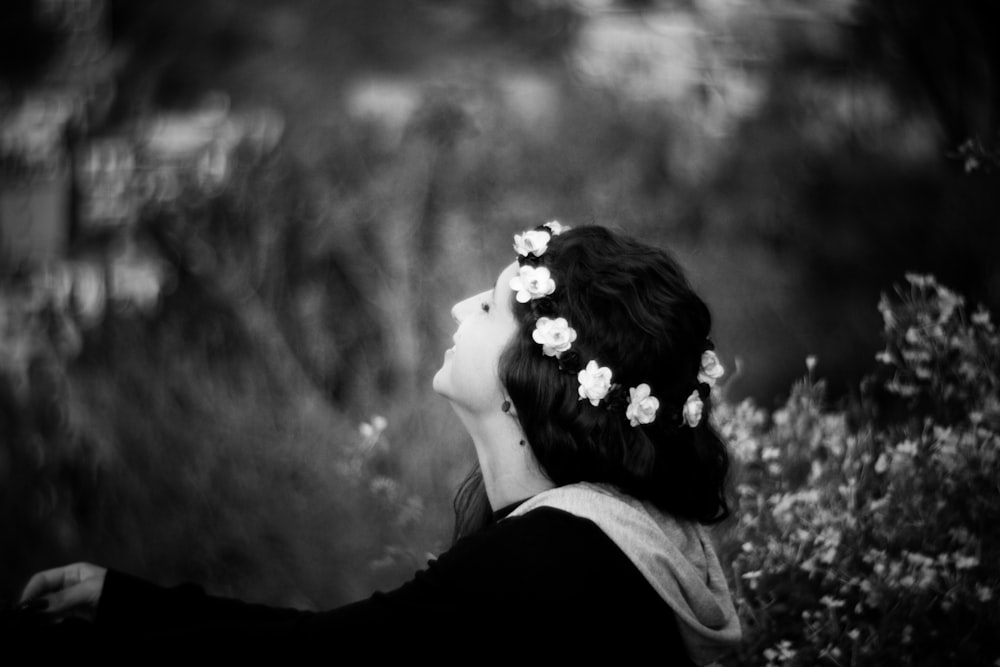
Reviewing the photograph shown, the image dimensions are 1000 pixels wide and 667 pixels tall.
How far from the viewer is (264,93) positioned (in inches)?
191

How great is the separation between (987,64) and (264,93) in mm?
3353

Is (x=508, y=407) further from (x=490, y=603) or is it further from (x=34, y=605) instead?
(x=34, y=605)

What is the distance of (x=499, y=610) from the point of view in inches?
56.9

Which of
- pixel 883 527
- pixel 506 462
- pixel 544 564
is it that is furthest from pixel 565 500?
pixel 883 527

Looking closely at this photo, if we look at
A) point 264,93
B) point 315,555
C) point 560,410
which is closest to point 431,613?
point 560,410

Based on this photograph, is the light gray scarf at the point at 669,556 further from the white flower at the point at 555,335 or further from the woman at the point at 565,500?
the white flower at the point at 555,335

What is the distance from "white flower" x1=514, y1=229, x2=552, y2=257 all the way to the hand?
3.27ft

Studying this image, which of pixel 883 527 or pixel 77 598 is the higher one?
pixel 77 598

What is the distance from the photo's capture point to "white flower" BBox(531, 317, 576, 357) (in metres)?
1.64

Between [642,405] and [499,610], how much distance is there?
1.35ft

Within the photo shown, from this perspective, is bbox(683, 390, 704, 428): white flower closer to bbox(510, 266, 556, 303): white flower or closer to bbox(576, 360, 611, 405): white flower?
bbox(576, 360, 611, 405): white flower

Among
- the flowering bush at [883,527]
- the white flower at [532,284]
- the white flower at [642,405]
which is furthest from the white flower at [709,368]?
the flowering bush at [883,527]

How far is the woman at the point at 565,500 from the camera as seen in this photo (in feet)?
4.80

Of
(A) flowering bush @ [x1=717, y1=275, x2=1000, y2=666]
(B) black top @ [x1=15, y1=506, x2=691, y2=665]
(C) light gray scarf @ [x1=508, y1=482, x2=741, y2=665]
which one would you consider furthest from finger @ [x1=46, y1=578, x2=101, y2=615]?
(A) flowering bush @ [x1=717, y1=275, x2=1000, y2=666]
